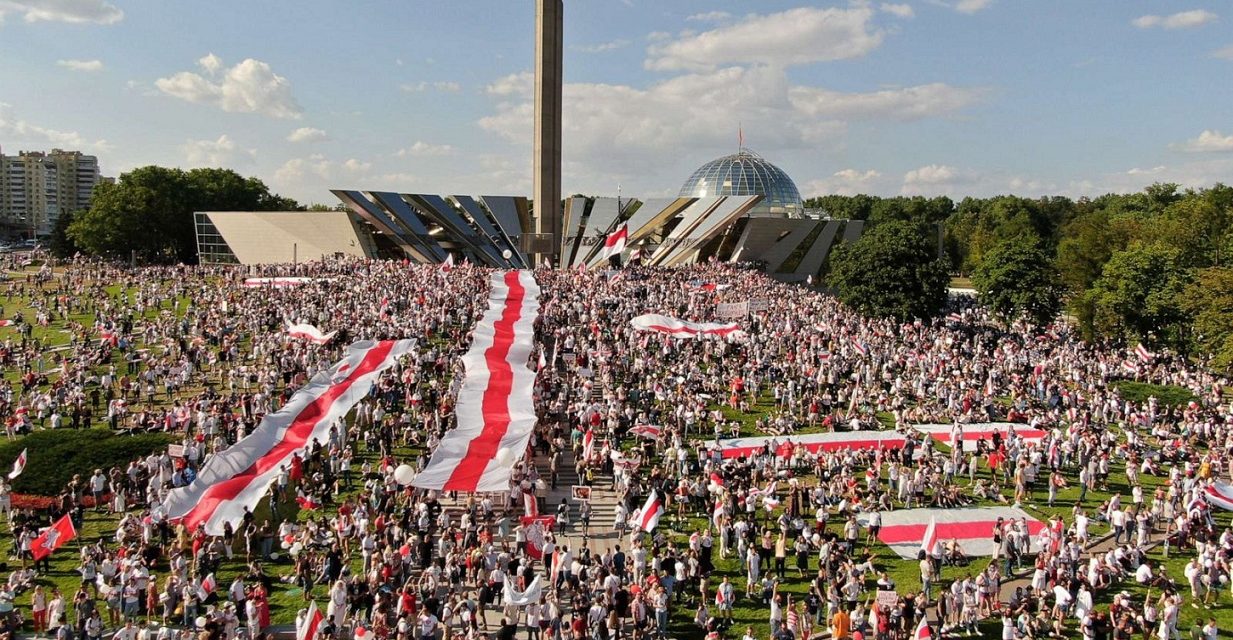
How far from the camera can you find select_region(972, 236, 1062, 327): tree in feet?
141

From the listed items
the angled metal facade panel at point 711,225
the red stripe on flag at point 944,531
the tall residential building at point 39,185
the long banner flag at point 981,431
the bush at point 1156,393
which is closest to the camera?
the red stripe on flag at point 944,531

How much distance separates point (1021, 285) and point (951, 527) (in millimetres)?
30818

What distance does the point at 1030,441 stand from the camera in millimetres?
21031

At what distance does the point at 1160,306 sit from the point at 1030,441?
18.9 m

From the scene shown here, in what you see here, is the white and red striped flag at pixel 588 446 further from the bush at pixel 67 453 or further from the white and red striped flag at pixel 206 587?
the bush at pixel 67 453

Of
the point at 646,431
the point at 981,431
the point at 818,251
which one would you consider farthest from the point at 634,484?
the point at 818,251

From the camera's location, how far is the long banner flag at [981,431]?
69.1 feet

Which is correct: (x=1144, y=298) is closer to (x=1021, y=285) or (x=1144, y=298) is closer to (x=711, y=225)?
(x=1021, y=285)

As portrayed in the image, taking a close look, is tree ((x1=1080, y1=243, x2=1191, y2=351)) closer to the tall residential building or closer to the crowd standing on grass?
the crowd standing on grass

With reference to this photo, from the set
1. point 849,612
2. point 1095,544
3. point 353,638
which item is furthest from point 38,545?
point 1095,544

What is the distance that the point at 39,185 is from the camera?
15712 centimetres

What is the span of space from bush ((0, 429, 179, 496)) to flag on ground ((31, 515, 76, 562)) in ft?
11.8

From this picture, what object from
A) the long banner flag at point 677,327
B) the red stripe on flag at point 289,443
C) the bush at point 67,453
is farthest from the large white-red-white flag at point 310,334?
the long banner flag at point 677,327

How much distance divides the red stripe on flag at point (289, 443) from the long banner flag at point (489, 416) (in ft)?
7.19
